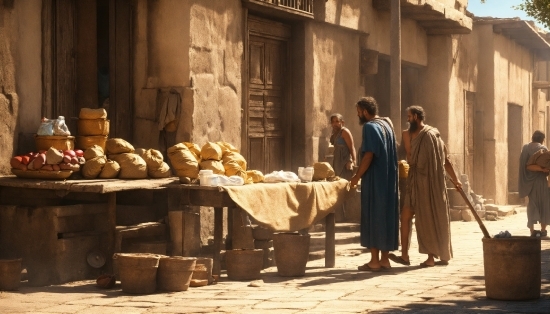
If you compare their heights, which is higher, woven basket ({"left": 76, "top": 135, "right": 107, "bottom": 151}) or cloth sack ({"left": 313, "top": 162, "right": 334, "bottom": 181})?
woven basket ({"left": 76, "top": 135, "right": 107, "bottom": 151})

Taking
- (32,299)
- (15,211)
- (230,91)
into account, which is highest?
(230,91)

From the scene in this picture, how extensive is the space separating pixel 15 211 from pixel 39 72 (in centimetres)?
140

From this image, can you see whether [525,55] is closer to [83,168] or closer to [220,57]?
[220,57]

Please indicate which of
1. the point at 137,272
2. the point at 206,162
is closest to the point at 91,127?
the point at 206,162

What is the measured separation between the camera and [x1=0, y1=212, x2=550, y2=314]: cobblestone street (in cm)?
710

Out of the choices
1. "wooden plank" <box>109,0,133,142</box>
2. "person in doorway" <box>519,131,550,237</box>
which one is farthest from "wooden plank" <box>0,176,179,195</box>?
"person in doorway" <box>519,131,550,237</box>

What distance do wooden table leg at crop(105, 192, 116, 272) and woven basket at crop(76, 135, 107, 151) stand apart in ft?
3.03

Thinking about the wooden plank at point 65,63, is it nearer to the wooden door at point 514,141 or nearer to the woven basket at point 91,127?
the woven basket at point 91,127

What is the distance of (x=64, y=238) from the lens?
28.3ft

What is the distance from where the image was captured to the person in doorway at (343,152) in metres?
12.4

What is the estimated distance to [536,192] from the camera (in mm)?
14695

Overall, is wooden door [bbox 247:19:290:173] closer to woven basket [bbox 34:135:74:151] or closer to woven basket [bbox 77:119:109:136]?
woven basket [bbox 77:119:109:136]

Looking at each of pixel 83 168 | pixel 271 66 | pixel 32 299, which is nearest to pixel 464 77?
pixel 271 66

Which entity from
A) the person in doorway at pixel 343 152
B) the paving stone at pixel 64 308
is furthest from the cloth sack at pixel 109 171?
the person in doorway at pixel 343 152
